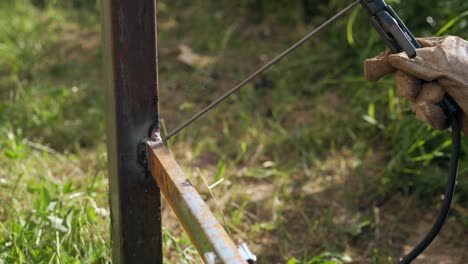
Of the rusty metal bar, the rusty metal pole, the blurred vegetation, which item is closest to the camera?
the rusty metal bar

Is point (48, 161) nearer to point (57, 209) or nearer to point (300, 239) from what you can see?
point (57, 209)

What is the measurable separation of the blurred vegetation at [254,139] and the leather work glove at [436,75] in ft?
2.45

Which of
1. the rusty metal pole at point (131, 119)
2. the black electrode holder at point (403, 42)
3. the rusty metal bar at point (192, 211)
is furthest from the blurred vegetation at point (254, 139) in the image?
the black electrode holder at point (403, 42)

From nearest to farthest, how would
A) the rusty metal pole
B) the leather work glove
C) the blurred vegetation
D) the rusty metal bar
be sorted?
the rusty metal bar, the leather work glove, the rusty metal pole, the blurred vegetation

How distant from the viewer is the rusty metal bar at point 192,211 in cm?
125

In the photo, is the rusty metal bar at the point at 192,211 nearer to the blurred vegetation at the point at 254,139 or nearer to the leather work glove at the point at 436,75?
the blurred vegetation at the point at 254,139

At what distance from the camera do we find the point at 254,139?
3.07m

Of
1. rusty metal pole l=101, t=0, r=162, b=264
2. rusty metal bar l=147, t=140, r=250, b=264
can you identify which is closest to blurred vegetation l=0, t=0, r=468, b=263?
rusty metal pole l=101, t=0, r=162, b=264

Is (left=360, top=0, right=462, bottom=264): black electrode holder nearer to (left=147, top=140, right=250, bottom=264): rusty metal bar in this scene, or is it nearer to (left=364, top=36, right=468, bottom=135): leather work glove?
(left=364, top=36, right=468, bottom=135): leather work glove

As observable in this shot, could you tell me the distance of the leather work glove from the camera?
A: 1.41 metres

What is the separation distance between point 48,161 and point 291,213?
3.43 feet

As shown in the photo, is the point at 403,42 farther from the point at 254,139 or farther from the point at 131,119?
the point at 254,139

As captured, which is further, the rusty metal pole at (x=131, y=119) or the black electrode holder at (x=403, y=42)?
the rusty metal pole at (x=131, y=119)

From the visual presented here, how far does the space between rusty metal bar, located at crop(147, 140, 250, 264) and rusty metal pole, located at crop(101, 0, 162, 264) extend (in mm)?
58
